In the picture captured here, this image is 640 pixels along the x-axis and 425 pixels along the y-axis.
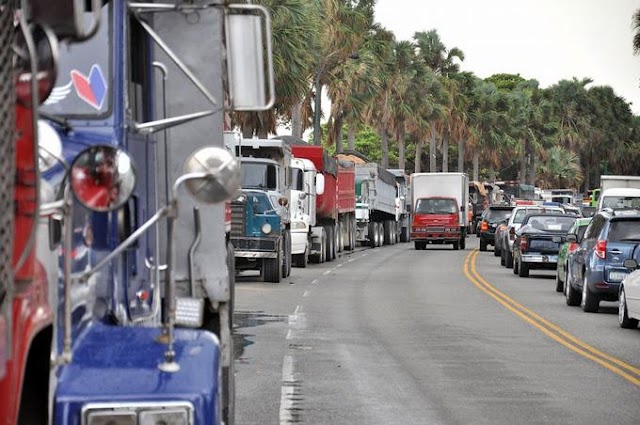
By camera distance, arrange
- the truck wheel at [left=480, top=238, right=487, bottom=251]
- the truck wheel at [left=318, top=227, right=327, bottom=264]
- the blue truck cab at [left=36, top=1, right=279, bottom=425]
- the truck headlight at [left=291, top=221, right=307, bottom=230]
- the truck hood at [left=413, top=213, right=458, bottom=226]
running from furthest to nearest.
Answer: the truck hood at [left=413, top=213, right=458, bottom=226] < the truck wheel at [left=480, top=238, right=487, bottom=251] < the truck wheel at [left=318, top=227, right=327, bottom=264] < the truck headlight at [left=291, top=221, right=307, bottom=230] < the blue truck cab at [left=36, top=1, right=279, bottom=425]

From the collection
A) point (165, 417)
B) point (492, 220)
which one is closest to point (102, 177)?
point (165, 417)

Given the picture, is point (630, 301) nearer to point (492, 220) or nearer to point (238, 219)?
point (238, 219)

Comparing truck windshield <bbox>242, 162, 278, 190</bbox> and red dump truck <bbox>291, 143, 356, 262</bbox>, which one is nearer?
truck windshield <bbox>242, 162, 278, 190</bbox>

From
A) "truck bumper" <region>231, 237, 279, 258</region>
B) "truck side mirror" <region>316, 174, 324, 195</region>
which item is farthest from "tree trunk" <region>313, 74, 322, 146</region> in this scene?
"truck bumper" <region>231, 237, 279, 258</region>

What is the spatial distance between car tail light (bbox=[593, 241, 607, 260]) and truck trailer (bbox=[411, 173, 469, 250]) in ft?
116

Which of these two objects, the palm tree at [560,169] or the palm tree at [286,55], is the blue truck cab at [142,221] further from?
the palm tree at [560,169]

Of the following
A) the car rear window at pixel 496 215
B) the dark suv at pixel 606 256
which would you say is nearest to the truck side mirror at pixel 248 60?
the dark suv at pixel 606 256

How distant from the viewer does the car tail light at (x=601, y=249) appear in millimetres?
23158

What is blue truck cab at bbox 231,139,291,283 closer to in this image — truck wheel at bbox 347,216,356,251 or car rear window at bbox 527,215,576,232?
car rear window at bbox 527,215,576,232

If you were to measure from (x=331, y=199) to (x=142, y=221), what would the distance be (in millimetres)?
36529

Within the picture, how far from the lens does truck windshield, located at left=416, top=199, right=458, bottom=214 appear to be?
195ft

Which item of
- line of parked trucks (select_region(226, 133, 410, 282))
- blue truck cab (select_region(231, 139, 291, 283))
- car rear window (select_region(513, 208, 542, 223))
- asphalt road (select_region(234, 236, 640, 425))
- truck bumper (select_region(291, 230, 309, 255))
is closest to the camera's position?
asphalt road (select_region(234, 236, 640, 425))

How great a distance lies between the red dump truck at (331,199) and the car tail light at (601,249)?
1788 centimetres

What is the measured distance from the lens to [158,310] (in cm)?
677
